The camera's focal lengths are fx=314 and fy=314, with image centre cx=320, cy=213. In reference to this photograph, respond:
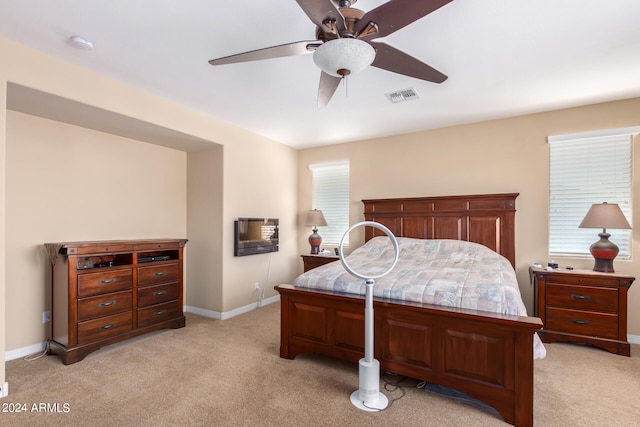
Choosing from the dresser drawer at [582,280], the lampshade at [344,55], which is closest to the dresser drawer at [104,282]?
the lampshade at [344,55]

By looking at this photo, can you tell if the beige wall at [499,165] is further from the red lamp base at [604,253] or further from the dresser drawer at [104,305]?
the dresser drawer at [104,305]

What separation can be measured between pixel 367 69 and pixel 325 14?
4.36ft

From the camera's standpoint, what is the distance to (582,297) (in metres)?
3.16

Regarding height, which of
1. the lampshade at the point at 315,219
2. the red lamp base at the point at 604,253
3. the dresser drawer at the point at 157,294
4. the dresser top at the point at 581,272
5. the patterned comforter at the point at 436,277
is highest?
the lampshade at the point at 315,219

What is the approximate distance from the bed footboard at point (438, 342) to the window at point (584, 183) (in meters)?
2.38

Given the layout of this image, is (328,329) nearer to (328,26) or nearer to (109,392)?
(109,392)

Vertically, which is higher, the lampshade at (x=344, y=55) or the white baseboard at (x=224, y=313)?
A: the lampshade at (x=344, y=55)

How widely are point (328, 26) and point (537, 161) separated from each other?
11.1ft

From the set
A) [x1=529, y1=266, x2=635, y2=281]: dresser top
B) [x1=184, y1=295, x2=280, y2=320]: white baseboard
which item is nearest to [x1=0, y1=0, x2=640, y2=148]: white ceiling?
[x1=529, y1=266, x2=635, y2=281]: dresser top

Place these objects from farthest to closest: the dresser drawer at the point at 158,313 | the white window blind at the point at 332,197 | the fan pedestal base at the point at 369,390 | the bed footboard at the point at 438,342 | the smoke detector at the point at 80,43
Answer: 1. the white window blind at the point at 332,197
2. the dresser drawer at the point at 158,313
3. the smoke detector at the point at 80,43
4. the fan pedestal base at the point at 369,390
5. the bed footboard at the point at 438,342

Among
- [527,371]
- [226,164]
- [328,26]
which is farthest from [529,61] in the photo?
[226,164]

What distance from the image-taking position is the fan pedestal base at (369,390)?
2.09 m

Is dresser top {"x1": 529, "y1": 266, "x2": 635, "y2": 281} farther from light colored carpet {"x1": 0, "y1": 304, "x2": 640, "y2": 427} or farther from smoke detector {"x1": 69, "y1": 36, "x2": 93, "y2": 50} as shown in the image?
smoke detector {"x1": 69, "y1": 36, "x2": 93, "y2": 50}

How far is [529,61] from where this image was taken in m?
2.59
